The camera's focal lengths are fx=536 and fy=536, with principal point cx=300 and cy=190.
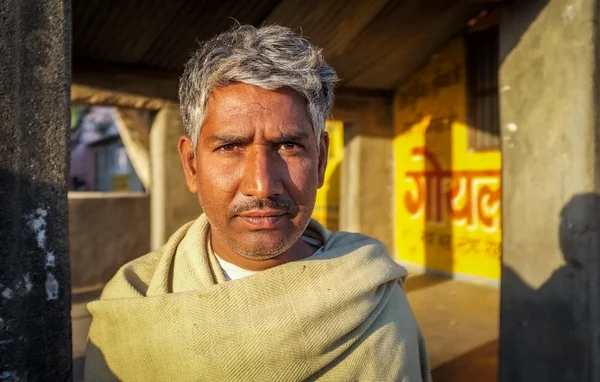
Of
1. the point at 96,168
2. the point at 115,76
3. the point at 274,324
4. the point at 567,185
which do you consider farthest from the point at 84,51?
the point at 96,168

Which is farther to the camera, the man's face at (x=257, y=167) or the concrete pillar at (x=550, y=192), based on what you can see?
the concrete pillar at (x=550, y=192)

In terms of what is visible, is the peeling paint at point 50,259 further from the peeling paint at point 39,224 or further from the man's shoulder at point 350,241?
the man's shoulder at point 350,241

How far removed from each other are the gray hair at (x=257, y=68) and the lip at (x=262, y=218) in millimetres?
260

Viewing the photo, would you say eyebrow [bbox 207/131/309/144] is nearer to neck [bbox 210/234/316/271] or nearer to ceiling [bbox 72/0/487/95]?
neck [bbox 210/234/316/271]

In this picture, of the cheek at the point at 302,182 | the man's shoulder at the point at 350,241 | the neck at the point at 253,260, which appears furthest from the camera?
the man's shoulder at the point at 350,241

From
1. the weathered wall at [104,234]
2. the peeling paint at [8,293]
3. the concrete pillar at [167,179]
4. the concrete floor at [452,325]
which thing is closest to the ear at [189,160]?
the peeling paint at [8,293]

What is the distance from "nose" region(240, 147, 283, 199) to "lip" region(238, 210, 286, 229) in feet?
0.15

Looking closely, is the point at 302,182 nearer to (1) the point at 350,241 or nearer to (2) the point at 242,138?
(2) the point at 242,138

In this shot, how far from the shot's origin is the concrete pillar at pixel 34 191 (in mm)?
1493

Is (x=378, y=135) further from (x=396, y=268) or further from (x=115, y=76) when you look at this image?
(x=396, y=268)

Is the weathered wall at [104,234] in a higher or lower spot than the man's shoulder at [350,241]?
lower

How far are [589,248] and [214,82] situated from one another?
94.7 inches

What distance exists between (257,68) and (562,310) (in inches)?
97.3

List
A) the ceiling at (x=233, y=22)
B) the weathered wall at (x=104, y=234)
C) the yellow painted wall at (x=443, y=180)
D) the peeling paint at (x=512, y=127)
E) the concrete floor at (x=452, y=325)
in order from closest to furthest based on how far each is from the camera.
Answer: the peeling paint at (x=512, y=127) → the concrete floor at (x=452, y=325) → the ceiling at (x=233, y=22) → the weathered wall at (x=104, y=234) → the yellow painted wall at (x=443, y=180)
